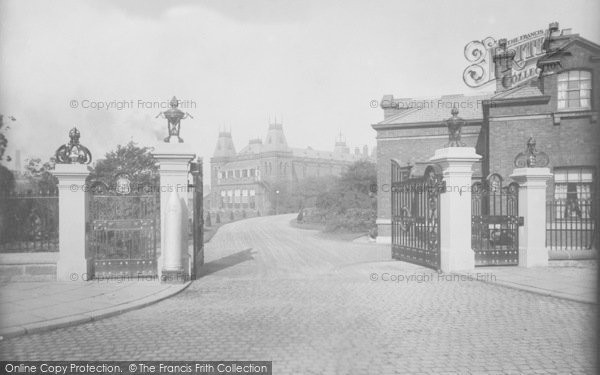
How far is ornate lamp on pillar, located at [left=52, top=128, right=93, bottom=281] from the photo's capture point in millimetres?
9445

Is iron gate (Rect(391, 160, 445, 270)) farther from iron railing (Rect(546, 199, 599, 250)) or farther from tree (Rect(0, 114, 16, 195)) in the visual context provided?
tree (Rect(0, 114, 16, 195))

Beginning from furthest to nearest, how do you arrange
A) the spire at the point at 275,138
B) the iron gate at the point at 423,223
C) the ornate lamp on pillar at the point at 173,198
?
the spire at the point at 275,138
the iron gate at the point at 423,223
the ornate lamp on pillar at the point at 173,198

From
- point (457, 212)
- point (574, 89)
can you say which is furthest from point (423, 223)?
point (574, 89)

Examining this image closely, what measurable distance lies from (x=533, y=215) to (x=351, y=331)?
25.2 feet

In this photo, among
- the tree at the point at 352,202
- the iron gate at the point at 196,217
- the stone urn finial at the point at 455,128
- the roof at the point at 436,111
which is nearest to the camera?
the iron gate at the point at 196,217

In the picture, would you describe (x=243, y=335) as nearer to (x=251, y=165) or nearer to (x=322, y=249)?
(x=322, y=249)

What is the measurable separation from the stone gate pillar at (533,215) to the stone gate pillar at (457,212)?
165 cm

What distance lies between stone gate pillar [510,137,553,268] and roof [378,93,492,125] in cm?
927

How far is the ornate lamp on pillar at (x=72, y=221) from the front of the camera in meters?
9.45

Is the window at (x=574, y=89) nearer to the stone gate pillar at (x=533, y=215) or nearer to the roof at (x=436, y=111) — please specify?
the roof at (x=436, y=111)

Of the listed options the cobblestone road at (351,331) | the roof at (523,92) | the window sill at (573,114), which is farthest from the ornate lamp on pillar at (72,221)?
the window sill at (573,114)

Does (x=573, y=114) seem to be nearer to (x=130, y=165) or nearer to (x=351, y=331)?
(x=351, y=331)

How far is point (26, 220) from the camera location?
974 centimetres

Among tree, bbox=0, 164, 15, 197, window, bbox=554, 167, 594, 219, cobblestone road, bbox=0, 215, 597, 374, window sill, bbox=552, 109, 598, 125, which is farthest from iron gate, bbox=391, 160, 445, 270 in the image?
tree, bbox=0, 164, 15, 197
